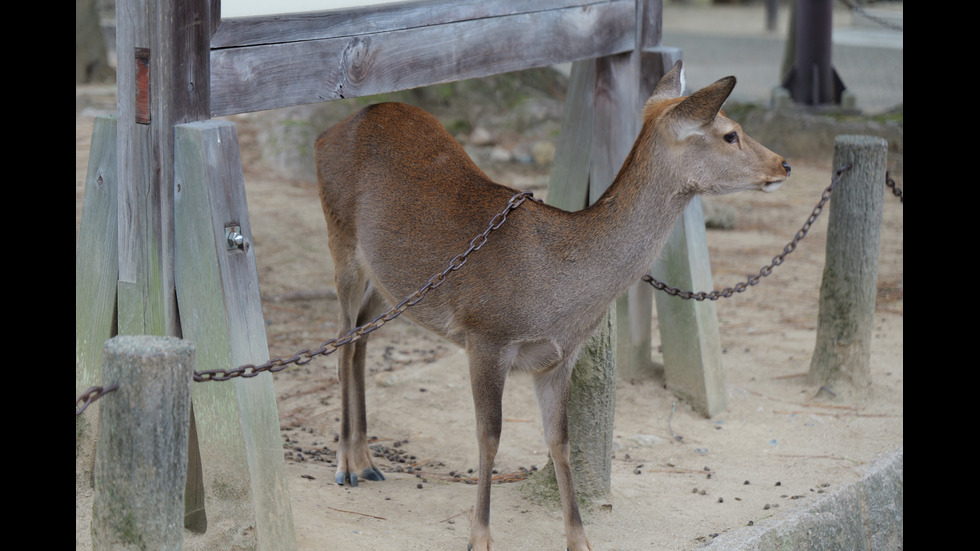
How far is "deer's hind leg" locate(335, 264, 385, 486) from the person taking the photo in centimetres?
465

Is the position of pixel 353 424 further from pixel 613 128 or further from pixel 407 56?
pixel 613 128

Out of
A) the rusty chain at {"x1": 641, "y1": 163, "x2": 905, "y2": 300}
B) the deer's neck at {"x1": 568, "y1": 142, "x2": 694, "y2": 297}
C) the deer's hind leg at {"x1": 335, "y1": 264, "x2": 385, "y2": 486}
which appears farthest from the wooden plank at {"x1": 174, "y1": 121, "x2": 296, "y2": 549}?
the rusty chain at {"x1": 641, "y1": 163, "x2": 905, "y2": 300}

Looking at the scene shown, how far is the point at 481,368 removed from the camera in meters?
3.87

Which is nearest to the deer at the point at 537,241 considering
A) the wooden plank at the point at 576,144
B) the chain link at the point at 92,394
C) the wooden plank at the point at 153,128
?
the wooden plank at the point at 153,128

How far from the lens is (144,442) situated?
2.55 meters

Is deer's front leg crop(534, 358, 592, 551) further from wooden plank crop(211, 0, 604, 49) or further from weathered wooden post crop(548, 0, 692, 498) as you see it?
wooden plank crop(211, 0, 604, 49)

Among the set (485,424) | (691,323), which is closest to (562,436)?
(485,424)

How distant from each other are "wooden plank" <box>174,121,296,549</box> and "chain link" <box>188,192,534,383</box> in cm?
13

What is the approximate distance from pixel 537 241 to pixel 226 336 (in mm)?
1164

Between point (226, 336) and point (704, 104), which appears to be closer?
point (226, 336)

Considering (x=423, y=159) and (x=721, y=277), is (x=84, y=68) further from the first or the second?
(x=423, y=159)

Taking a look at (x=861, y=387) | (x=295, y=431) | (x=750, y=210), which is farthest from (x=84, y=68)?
(x=861, y=387)

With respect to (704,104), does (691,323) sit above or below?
below

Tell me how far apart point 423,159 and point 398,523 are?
1.46 meters
